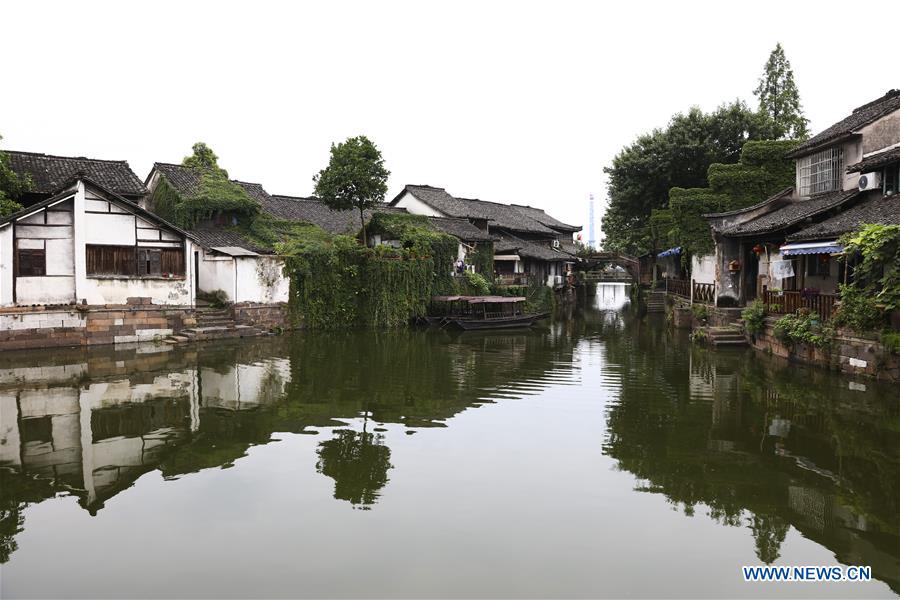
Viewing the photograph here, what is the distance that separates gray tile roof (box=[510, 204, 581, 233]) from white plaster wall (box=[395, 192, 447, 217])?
13879 millimetres

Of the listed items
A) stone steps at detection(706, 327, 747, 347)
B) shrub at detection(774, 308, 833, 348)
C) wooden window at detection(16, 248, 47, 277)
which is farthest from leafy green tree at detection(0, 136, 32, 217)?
shrub at detection(774, 308, 833, 348)

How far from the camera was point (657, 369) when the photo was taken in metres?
17.3

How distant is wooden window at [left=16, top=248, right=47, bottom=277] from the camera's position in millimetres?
20308

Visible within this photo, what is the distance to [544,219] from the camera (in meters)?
57.3

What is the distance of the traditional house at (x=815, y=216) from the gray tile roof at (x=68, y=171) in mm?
25175

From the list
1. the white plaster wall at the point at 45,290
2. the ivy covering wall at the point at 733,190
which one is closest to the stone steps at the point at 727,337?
the ivy covering wall at the point at 733,190

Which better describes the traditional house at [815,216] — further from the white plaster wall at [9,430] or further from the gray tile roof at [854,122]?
the white plaster wall at [9,430]

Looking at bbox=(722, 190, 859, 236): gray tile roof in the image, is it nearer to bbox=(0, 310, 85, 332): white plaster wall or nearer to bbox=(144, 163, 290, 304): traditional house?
bbox=(144, 163, 290, 304): traditional house

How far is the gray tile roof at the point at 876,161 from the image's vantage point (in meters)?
16.8

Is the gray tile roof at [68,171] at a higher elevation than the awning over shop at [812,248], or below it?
higher

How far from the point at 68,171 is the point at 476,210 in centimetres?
2716

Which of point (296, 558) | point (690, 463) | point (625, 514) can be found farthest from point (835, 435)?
point (296, 558)

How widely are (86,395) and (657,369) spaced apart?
14.3m

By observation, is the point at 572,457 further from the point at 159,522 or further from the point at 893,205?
the point at 893,205
